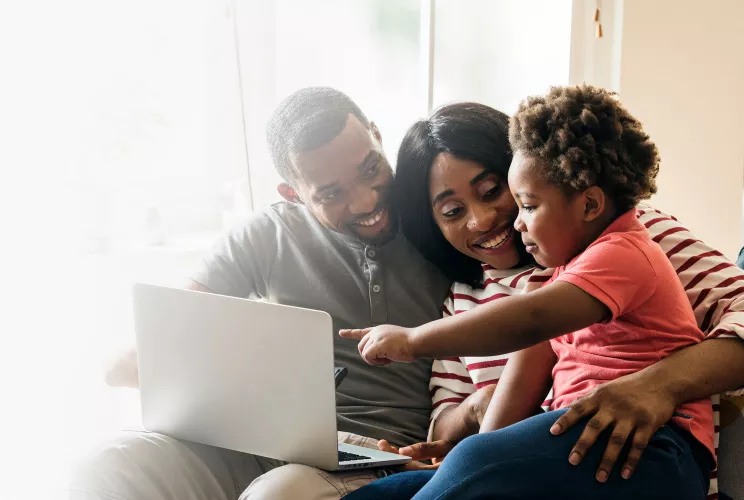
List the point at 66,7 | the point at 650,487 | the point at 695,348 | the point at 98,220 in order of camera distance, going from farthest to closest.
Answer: the point at 98,220
the point at 66,7
the point at 695,348
the point at 650,487

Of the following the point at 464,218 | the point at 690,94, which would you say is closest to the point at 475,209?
the point at 464,218

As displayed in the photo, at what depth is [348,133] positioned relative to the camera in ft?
4.60

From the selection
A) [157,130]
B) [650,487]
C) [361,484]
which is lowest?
[361,484]

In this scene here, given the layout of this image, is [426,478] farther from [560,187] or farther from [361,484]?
[560,187]

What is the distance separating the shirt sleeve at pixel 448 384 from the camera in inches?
54.2

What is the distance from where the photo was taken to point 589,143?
103cm

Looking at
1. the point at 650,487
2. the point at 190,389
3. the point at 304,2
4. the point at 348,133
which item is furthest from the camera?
the point at 304,2

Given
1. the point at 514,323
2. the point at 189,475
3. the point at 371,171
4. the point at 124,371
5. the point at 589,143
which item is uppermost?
the point at 589,143

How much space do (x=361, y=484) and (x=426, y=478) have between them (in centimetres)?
10

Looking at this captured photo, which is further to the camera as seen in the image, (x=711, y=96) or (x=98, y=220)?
(x=711, y=96)

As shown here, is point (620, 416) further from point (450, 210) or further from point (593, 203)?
point (450, 210)

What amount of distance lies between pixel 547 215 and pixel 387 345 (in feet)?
0.93

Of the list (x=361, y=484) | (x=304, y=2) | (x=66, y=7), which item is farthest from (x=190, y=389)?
(x=304, y=2)

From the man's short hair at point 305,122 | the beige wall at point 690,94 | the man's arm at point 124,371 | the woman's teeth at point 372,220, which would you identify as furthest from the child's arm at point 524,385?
the beige wall at point 690,94
